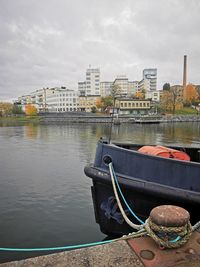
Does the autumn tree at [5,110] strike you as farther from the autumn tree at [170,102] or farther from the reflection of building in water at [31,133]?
the autumn tree at [170,102]

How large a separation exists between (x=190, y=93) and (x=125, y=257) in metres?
132

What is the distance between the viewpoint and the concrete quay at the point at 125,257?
2742 millimetres

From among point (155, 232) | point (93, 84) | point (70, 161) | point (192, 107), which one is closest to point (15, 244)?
point (155, 232)

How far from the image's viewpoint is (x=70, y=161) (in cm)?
1675

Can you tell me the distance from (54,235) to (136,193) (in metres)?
2.99

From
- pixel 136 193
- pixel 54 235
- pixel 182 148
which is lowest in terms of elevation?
pixel 54 235

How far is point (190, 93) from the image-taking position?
12325cm

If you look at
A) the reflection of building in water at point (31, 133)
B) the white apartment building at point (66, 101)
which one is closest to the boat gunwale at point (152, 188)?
the reflection of building in water at point (31, 133)

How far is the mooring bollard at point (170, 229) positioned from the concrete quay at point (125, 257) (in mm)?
95

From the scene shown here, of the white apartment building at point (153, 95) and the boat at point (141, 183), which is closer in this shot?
the boat at point (141, 183)

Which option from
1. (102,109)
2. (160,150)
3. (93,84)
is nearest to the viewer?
(160,150)

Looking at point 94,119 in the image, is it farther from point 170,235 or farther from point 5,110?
point 170,235

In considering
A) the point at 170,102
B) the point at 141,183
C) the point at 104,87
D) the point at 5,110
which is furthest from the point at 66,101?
the point at 141,183

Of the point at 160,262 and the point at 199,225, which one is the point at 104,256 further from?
the point at 199,225
